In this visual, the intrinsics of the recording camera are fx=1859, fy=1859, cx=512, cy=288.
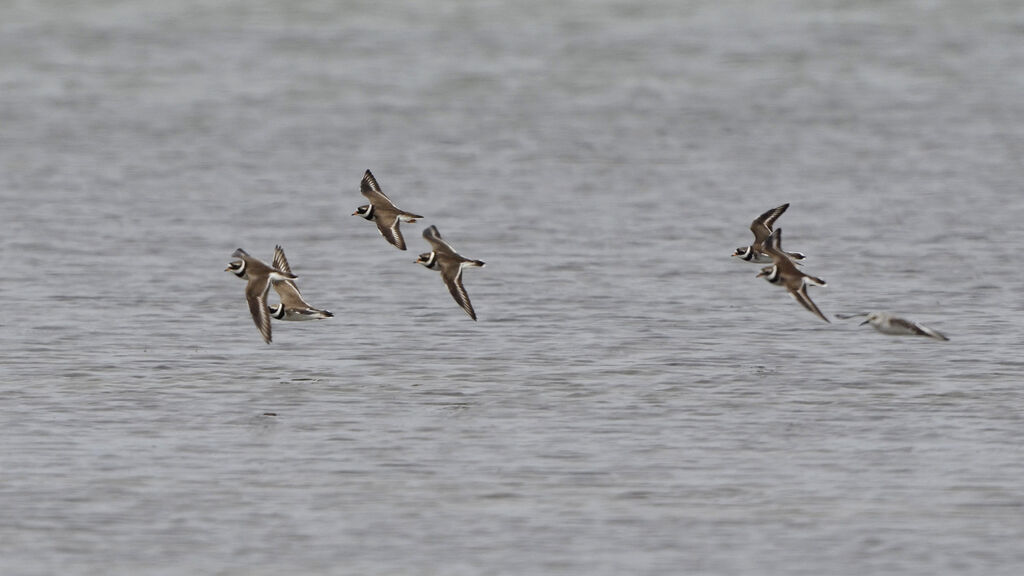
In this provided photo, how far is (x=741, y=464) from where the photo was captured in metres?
15.7

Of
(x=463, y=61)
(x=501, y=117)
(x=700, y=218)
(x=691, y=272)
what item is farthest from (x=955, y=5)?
(x=691, y=272)

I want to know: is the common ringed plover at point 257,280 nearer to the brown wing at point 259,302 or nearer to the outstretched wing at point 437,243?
the brown wing at point 259,302

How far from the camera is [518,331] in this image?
71.4 feet

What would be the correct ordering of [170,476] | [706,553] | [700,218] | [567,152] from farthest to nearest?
[567,152] → [700,218] → [170,476] → [706,553]

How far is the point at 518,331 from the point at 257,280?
3.77m

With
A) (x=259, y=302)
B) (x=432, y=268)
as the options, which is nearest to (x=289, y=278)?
(x=259, y=302)

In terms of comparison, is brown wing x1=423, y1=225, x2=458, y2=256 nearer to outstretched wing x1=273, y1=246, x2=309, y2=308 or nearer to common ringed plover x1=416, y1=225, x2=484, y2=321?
common ringed plover x1=416, y1=225, x2=484, y2=321

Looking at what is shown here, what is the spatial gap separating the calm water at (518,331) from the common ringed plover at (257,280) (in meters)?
0.77

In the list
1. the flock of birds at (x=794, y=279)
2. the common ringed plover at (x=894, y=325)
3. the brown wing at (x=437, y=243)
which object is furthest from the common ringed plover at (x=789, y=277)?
the brown wing at (x=437, y=243)

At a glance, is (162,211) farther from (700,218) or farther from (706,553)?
(706,553)

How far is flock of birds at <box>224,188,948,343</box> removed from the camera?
1830 centimetres

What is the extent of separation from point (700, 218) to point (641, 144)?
361 inches

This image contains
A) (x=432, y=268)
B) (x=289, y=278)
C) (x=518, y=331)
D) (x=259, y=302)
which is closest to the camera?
(x=259, y=302)

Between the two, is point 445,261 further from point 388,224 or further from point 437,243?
point 388,224
